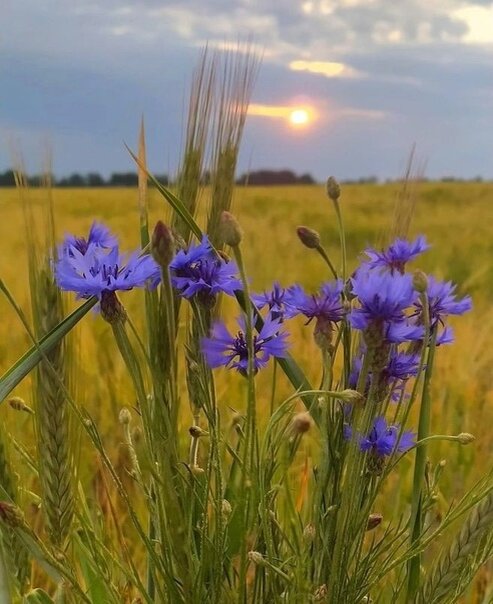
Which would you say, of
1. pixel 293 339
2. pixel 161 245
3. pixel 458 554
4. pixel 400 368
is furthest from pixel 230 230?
pixel 293 339

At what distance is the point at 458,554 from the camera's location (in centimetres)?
46

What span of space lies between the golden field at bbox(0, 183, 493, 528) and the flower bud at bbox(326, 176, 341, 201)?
0.08 meters

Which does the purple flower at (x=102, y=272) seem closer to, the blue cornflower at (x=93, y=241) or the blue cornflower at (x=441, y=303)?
the blue cornflower at (x=93, y=241)

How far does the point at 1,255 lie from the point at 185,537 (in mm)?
1766

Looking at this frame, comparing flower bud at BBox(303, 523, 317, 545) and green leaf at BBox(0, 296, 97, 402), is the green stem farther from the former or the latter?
green leaf at BBox(0, 296, 97, 402)

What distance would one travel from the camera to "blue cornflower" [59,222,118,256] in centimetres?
46

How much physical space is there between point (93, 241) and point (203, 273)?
0.09m

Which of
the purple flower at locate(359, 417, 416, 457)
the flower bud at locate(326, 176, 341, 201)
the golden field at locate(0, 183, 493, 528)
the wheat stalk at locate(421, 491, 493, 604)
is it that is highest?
the flower bud at locate(326, 176, 341, 201)

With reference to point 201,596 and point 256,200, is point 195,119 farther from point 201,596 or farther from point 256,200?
point 256,200

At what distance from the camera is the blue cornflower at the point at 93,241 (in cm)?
46

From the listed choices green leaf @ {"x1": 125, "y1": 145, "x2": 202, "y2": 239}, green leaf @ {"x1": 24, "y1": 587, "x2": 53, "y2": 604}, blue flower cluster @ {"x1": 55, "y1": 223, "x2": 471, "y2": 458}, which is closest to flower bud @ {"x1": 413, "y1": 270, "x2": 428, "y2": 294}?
blue flower cluster @ {"x1": 55, "y1": 223, "x2": 471, "y2": 458}

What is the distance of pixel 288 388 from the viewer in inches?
41.9

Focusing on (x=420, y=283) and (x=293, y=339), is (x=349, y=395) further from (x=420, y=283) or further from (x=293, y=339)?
(x=293, y=339)

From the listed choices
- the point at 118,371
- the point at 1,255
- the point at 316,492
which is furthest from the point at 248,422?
the point at 1,255
